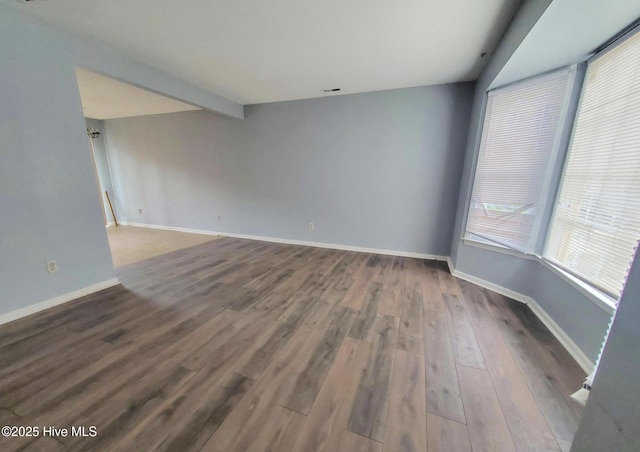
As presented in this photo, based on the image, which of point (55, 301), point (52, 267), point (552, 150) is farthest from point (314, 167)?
point (55, 301)

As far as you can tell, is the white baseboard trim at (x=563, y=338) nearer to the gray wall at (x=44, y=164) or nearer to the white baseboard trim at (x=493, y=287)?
the white baseboard trim at (x=493, y=287)

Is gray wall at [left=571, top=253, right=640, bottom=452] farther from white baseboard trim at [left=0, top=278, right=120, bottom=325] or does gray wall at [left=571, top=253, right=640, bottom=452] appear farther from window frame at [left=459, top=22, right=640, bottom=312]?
white baseboard trim at [left=0, top=278, right=120, bottom=325]

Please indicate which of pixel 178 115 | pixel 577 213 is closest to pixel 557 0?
pixel 577 213

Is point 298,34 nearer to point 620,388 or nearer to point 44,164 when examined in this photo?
point 44,164

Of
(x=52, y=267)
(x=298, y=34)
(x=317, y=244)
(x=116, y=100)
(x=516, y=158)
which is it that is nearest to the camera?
(x=298, y=34)

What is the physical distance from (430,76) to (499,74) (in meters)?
0.97

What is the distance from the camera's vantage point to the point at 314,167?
414 cm

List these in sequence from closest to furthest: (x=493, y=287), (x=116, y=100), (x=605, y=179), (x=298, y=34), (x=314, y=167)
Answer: (x=605, y=179) < (x=298, y=34) < (x=493, y=287) < (x=116, y=100) < (x=314, y=167)

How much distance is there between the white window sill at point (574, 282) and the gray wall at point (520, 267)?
0.03 m

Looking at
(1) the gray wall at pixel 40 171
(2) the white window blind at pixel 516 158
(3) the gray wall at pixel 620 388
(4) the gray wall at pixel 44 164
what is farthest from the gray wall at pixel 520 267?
(1) the gray wall at pixel 40 171

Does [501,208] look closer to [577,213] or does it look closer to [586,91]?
[577,213]

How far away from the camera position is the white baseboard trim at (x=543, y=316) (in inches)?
63.2

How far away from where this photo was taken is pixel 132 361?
1.60m

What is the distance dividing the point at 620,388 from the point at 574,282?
158cm
